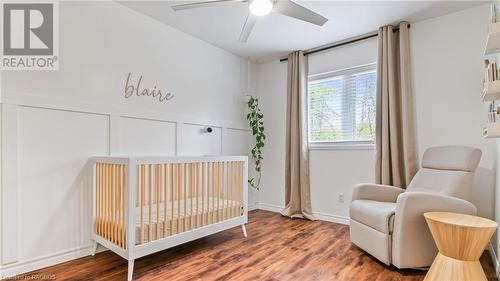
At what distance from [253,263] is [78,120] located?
1943 millimetres

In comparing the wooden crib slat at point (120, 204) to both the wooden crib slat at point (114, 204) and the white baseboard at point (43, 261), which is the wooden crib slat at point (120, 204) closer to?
the wooden crib slat at point (114, 204)

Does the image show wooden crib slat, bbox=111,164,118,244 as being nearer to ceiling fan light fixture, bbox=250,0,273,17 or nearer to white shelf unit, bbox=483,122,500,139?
ceiling fan light fixture, bbox=250,0,273,17

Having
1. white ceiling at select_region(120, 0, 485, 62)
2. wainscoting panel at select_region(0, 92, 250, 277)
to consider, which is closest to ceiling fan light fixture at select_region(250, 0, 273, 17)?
white ceiling at select_region(120, 0, 485, 62)

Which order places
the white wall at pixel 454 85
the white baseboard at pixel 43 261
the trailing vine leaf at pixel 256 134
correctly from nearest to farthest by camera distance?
the white baseboard at pixel 43 261
the white wall at pixel 454 85
the trailing vine leaf at pixel 256 134

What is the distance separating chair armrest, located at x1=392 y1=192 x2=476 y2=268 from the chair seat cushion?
0.23 feet

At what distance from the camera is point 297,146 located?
3.60m

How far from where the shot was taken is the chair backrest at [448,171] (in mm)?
2133

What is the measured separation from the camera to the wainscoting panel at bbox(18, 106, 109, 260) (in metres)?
1.97

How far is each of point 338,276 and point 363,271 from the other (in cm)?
24

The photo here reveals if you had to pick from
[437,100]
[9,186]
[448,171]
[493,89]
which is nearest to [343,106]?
[437,100]

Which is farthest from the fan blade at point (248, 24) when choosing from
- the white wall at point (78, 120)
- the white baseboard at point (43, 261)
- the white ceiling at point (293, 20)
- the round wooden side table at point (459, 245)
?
the white baseboard at point (43, 261)

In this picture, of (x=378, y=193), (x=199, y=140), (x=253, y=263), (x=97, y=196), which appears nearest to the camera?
(x=253, y=263)

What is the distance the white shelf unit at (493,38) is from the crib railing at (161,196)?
7.07 ft

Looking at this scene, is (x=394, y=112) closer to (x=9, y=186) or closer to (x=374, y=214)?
(x=374, y=214)
